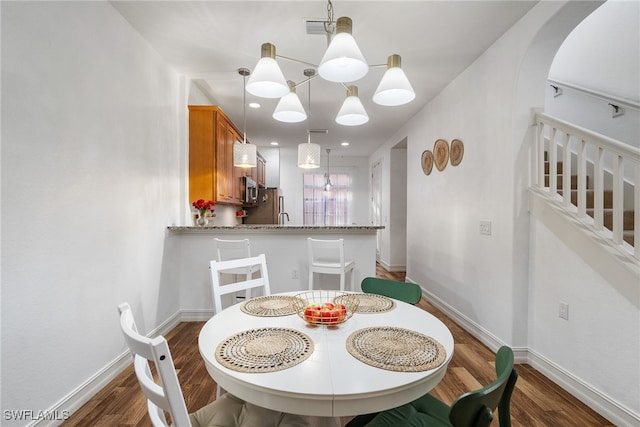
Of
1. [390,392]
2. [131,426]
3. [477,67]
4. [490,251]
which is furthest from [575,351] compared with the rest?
[131,426]

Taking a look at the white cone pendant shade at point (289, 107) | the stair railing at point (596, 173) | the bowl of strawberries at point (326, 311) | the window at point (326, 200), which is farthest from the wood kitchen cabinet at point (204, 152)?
the window at point (326, 200)

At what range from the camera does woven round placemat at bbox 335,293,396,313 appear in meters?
1.42

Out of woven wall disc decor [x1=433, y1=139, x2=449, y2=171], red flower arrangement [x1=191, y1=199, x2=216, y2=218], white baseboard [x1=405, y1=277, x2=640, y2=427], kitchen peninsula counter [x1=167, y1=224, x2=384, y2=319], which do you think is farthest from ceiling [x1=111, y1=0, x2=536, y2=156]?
white baseboard [x1=405, y1=277, x2=640, y2=427]

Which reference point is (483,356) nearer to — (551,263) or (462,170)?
(551,263)

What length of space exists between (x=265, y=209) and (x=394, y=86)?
496 centimetres

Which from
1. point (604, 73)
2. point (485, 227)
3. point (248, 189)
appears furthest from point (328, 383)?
point (248, 189)

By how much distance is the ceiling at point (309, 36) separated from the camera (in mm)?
2063

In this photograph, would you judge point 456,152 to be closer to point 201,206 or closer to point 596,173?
point 596,173

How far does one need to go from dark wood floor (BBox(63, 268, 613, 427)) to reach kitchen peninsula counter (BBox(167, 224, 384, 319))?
0.75m

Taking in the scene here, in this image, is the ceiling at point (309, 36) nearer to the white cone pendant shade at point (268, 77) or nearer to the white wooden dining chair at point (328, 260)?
the white cone pendant shade at point (268, 77)

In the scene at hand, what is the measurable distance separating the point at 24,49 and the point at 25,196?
0.72 metres

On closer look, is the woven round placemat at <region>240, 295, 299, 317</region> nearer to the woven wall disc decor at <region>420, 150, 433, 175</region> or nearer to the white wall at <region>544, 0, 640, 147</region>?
the woven wall disc decor at <region>420, 150, 433, 175</region>

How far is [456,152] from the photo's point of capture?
3166 millimetres

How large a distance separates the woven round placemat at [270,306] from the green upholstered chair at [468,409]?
0.54 m
